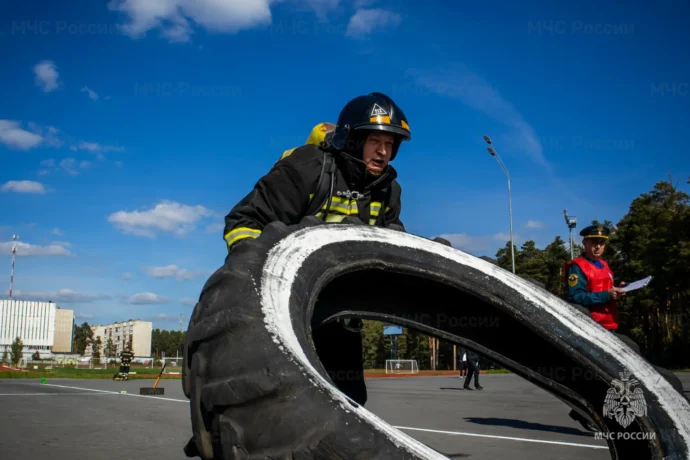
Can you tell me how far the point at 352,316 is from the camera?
3141 millimetres

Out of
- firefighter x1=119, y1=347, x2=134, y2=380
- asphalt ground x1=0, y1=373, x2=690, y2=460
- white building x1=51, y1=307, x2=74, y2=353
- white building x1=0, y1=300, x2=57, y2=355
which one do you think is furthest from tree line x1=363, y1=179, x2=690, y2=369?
white building x1=51, y1=307, x2=74, y2=353

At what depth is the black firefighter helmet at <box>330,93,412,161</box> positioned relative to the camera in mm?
3344

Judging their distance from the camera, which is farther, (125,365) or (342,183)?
(125,365)

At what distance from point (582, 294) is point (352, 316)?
163 inches

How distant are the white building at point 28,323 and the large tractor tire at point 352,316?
410 ft

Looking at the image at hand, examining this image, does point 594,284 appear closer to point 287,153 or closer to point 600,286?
point 600,286

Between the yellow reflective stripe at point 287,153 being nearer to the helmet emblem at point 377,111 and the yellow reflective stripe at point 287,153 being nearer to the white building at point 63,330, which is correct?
the helmet emblem at point 377,111

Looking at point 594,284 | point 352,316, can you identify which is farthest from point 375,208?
point 594,284

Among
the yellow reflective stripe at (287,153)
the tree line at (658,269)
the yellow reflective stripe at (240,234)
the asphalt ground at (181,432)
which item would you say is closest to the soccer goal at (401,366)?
the tree line at (658,269)

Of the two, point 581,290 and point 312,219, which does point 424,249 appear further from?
point 581,290

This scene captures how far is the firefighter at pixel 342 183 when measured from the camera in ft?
10.4

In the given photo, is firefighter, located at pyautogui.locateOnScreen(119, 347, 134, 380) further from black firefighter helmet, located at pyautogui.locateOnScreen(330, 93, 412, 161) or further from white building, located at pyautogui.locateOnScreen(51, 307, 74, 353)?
white building, located at pyautogui.locateOnScreen(51, 307, 74, 353)

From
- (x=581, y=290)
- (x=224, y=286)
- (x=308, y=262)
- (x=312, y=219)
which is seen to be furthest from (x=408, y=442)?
(x=581, y=290)

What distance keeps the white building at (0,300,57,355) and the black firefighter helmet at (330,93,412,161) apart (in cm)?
12457
